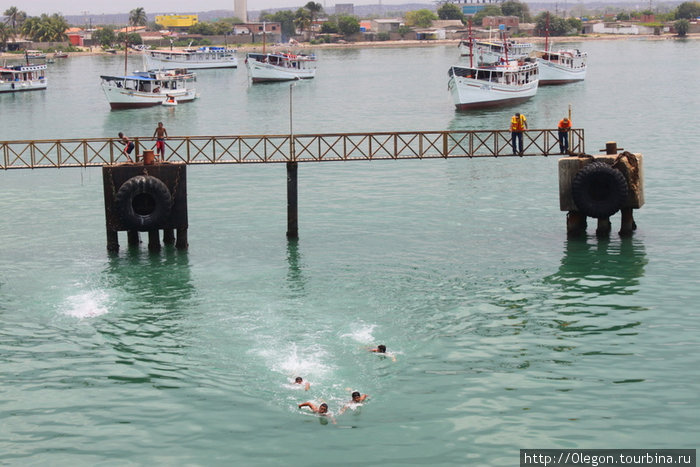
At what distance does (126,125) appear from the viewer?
100 metres

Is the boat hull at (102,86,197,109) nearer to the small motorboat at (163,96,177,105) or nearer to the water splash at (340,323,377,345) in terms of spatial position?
the small motorboat at (163,96,177,105)

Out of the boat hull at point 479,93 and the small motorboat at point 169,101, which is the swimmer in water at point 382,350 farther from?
the small motorboat at point 169,101

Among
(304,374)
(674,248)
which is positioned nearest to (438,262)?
(674,248)

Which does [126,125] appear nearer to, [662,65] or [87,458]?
[87,458]

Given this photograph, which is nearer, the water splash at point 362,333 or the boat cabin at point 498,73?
the water splash at point 362,333

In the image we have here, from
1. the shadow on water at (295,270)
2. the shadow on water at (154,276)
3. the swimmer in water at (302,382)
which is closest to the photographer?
the swimmer in water at (302,382)

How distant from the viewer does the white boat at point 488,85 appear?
348 feet

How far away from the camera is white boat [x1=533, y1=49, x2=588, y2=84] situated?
468 ft

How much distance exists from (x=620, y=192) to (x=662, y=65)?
138 metres

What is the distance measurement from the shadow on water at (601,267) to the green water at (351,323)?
15 cm

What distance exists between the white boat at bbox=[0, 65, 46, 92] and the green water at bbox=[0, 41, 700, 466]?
83.4 m

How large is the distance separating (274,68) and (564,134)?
11850cm

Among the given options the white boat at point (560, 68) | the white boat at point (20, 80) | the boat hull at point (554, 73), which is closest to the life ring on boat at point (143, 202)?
the white boat at point (560, 68)

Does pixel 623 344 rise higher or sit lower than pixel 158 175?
lower
